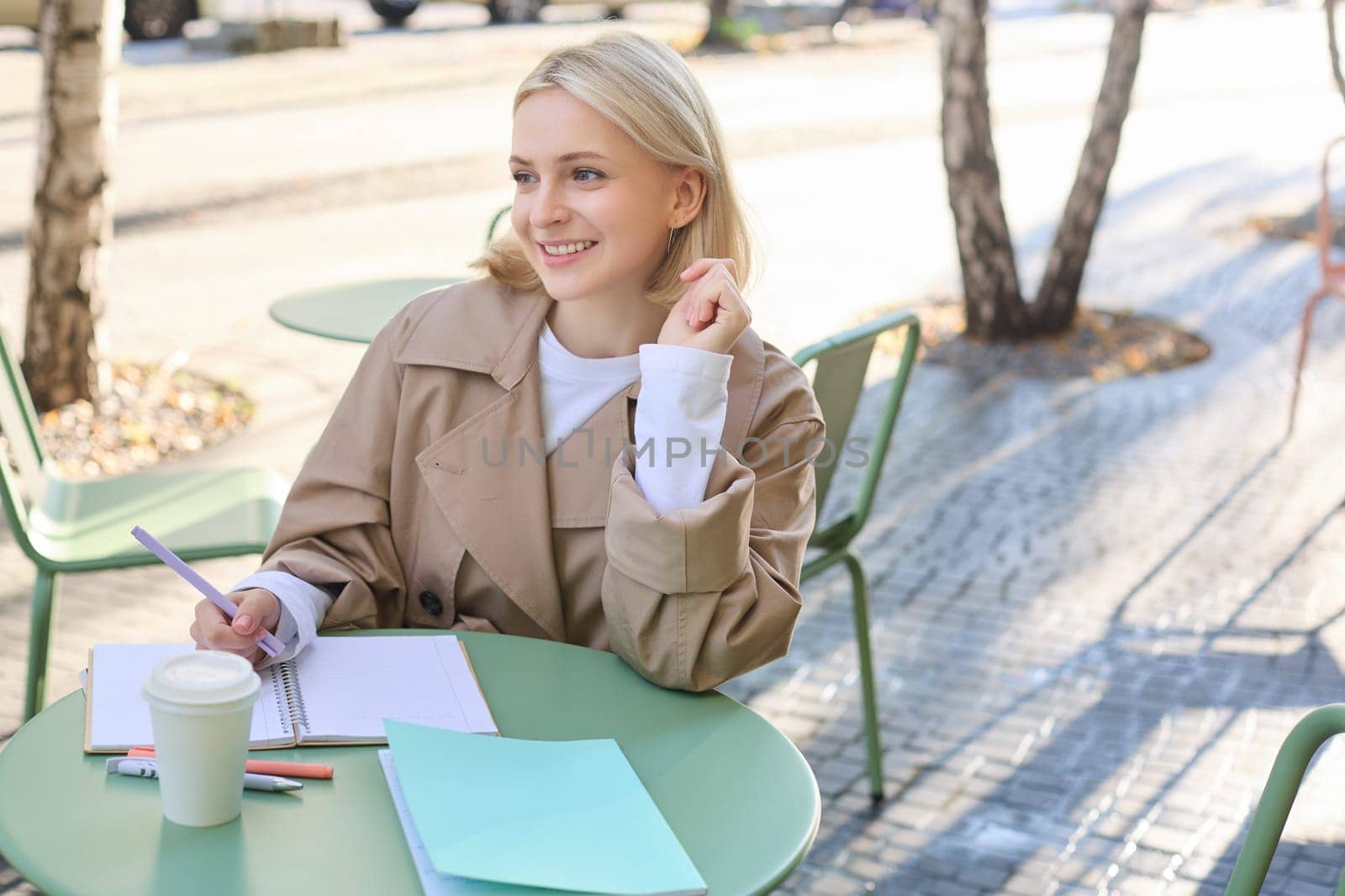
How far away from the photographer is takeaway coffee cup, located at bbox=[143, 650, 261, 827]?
5.15 feet

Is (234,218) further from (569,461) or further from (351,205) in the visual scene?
(569,461)

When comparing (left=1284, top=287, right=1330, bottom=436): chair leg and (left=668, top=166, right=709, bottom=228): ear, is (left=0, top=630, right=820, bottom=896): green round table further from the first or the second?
(left=1284, top=287, right=1330, bottom=436): chair leg

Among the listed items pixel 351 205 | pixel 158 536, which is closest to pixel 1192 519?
pixel 158 536

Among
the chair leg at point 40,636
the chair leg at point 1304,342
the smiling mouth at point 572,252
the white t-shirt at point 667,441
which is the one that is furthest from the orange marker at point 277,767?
the chair leg at point 1304,342

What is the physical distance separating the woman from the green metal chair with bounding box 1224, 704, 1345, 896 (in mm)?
680

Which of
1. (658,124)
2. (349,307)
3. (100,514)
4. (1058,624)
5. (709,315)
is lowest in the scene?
(1058,624)

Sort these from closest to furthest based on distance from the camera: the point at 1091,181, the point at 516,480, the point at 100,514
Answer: the point at 516,480 < the point at 100,514 < the point at 1091,181

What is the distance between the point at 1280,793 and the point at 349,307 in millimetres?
3549

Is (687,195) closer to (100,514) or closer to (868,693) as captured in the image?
(868,693)

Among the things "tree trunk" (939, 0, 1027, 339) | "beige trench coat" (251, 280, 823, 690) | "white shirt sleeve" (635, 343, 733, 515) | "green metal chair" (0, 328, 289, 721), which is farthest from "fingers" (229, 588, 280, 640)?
"tree trunk" (939, 0, 1027, 339)

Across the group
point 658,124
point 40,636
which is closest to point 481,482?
point 658,124

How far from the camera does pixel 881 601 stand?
4961mm

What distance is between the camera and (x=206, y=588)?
205 cm

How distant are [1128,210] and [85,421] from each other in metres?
9.06
